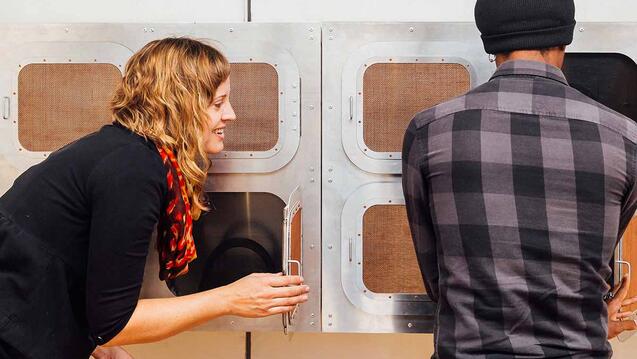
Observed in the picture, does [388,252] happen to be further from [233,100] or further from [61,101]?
[61,101]

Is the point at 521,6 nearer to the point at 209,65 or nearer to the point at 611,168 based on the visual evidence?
the point at 611,168

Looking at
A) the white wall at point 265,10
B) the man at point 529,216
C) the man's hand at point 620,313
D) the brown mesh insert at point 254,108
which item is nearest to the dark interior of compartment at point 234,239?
the brown mesh insert at point 254,108

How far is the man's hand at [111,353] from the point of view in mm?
1680

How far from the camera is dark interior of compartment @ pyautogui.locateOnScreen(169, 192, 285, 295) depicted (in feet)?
6.40

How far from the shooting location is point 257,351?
91.4 inches

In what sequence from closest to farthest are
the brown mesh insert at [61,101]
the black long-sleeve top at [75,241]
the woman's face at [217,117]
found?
the black long-sleeve top at [75,241], the woman's face at [217,117], the brown mesh insert at [61,101]

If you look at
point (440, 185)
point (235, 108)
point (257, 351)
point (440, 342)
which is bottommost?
point (257, 351)

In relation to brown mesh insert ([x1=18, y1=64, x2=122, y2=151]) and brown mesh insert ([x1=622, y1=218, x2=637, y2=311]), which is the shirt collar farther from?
brown mesh insert ([x1=18, y1=64, x2=122, y2=151])

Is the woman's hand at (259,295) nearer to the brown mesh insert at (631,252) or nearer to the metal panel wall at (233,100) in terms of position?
the metal panel wall at (233,100)

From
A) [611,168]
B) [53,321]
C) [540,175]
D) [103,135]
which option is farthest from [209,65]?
[611,168]

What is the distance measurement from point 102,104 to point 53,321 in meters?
0.91

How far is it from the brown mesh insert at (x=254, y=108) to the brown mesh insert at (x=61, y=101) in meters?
0.37

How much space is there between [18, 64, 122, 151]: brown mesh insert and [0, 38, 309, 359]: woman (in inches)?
24.9

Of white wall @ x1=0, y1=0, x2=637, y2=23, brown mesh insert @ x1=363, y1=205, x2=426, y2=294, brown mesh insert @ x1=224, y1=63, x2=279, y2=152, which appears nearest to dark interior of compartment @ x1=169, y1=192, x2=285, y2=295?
brown mesh insert @ x1=224, y1=63, x2=279, y2=152
